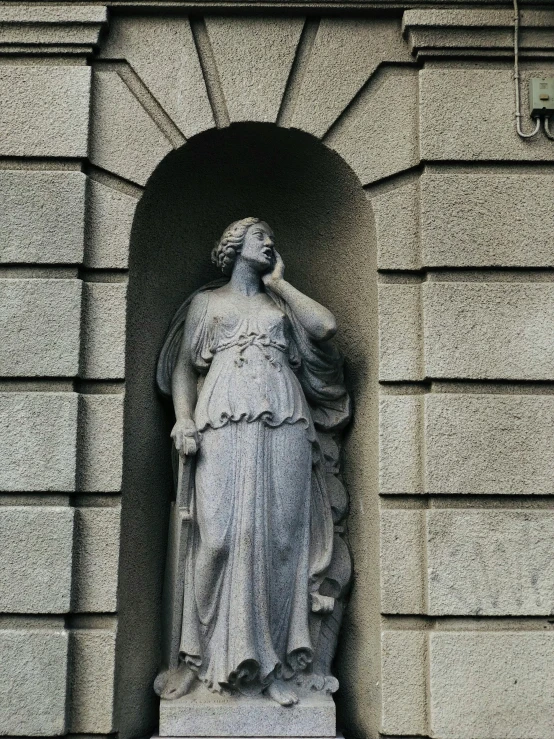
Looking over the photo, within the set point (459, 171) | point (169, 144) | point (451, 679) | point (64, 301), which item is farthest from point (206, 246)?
point (451, 679)

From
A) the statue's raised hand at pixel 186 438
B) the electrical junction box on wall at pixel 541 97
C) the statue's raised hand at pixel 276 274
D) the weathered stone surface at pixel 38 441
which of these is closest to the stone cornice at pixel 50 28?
the statue's raised hand at pixel 276 274

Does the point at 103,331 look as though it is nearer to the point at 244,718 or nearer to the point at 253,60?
the point at 253,60

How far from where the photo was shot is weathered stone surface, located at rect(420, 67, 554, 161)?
6113 mm

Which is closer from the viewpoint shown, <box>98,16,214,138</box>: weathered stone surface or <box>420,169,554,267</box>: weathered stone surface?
<box>420,169,554,267</box>: weathered stone surface

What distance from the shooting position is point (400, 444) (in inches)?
232

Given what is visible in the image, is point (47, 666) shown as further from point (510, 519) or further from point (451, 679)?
point (510, 519)

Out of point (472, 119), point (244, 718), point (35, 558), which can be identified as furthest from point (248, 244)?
point (244, 718)

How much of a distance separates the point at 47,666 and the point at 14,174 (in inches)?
110

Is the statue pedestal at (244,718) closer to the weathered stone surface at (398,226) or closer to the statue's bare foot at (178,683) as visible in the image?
the statue's bare foot at (178,683)

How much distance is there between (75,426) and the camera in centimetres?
578

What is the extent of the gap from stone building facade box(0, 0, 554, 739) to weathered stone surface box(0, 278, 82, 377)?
13 mm

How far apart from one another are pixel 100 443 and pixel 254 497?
3.03ft

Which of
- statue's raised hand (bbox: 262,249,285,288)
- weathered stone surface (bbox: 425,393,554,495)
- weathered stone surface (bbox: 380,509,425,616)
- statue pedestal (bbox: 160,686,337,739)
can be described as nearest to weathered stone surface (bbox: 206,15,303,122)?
statue's raised hand (bbox: 262,249,285,288)

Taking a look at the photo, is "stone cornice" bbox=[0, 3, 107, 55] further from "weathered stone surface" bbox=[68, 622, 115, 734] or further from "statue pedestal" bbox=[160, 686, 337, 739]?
"statue pedestal" bbox=[160, 686, 337, 739]
